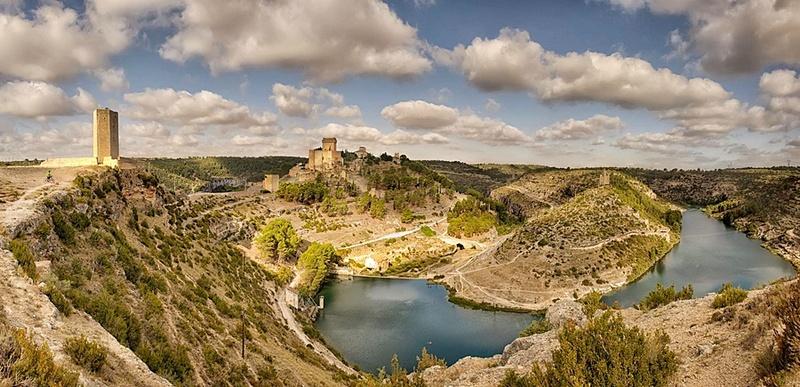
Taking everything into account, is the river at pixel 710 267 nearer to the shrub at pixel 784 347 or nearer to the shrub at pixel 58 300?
the shrub at pixel 784 347

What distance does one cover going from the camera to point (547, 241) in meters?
63.0

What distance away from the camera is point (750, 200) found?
115500 mm

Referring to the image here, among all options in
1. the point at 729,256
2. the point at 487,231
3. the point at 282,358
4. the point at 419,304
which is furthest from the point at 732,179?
the point at 282,358

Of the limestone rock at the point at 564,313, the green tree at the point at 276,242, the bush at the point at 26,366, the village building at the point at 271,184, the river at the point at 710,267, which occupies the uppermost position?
the bush at the point at 26,366

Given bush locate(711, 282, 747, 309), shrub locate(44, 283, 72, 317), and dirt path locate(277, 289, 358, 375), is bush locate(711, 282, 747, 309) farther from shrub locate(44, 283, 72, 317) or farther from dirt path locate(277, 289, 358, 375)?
dirt path locate(277, 289, 358, 375)

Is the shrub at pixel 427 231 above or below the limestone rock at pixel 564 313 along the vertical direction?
below

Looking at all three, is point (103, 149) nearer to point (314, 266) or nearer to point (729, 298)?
point (729, 298)

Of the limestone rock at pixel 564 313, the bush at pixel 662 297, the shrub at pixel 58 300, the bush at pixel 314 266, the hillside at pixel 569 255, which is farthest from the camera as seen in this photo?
the hillside at pixel 569 255

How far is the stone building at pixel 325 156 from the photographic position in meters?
119

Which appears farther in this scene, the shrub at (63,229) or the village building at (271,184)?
the village building at (271,184)

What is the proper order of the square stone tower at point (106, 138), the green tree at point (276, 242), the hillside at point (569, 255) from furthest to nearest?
the green tree at point (276, 242), the hillside at point (569, 255), the square stone tower at point (106, 138)

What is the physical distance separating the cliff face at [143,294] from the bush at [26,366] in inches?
63.4

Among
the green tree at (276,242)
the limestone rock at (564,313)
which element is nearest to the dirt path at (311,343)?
the limestone rock at (564,313)

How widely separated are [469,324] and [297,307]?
692 inches
